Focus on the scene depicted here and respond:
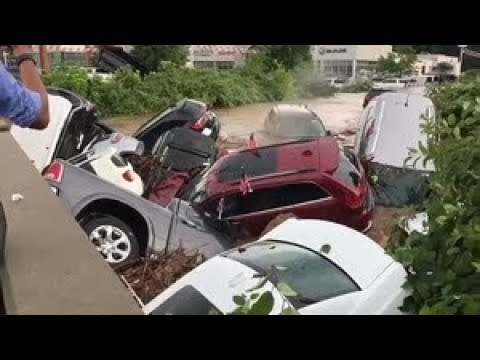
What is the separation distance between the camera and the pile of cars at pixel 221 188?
6.03ft

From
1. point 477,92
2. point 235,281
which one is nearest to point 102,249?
point 235,281

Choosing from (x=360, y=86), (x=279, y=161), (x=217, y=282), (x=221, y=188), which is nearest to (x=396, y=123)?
(x=360, y=86)

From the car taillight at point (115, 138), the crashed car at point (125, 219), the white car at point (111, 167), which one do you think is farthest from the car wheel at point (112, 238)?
the car taillight at point (115, 138)

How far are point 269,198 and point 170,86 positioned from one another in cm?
58

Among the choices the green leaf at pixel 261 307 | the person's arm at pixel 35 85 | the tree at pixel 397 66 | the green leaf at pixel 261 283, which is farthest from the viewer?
the tree at pixel 397 66

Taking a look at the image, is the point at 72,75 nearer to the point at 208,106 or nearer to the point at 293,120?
the point at 208,106

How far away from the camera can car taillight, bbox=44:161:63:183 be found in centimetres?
230

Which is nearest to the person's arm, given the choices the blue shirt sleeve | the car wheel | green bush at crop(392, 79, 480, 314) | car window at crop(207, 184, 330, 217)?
the blue shirt sleeve

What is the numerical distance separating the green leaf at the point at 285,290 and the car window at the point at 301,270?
1cm

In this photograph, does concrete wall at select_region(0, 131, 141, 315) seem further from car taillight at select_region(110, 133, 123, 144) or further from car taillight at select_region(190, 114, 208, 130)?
car taillight at select_region(190, 114, 208, 130)

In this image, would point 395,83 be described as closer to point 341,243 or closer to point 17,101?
point 341,243

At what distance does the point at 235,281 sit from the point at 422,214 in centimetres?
53

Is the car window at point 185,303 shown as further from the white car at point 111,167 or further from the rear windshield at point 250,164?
the white car at point 111,167

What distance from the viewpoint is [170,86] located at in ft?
7.70
